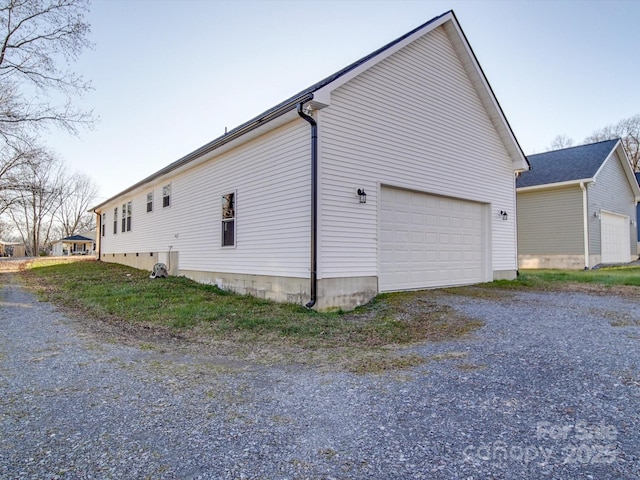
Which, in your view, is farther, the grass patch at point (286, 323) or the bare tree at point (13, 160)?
the bare tree at point (13, 160)

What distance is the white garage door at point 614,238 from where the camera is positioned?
668 inches

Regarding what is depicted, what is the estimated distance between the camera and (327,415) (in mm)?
2902

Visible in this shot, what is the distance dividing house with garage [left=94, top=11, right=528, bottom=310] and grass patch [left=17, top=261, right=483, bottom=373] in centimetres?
63

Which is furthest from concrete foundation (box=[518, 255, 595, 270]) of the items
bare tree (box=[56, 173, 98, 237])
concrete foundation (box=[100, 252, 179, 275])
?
bare tree (box=[56, 173, 98, 237])

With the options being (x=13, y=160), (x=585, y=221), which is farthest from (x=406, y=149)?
(x=13, y=160)

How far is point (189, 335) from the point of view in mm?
5746

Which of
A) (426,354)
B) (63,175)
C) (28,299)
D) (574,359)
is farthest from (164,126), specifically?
(63,175)

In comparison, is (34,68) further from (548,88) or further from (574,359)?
(548,88)

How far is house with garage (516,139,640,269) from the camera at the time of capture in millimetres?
15828

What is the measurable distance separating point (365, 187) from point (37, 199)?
18.4 metres

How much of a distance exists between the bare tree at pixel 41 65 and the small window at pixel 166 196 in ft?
12.8

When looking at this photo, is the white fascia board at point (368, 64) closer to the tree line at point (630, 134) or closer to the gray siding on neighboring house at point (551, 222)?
the gray siding on neighboring house at point (551, 222)

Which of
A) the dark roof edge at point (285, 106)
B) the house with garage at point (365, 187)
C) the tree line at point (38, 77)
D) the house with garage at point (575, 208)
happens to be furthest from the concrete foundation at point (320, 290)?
the house with garage at point (575, 208)

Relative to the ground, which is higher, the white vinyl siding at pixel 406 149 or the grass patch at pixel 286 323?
the white vinyl siding at pixel 406 149
